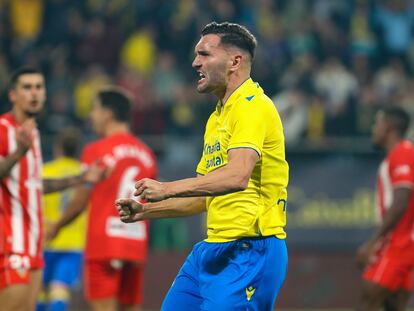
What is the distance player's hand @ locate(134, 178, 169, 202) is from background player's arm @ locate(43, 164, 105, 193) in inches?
138

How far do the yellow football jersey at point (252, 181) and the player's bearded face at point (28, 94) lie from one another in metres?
2.73

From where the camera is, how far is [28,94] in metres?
8.44

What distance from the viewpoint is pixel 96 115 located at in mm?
9859

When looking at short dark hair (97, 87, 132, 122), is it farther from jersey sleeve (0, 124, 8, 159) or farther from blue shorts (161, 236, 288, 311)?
blue shorts (161, 236, 288, 311)

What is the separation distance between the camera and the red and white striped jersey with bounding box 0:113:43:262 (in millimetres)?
8117

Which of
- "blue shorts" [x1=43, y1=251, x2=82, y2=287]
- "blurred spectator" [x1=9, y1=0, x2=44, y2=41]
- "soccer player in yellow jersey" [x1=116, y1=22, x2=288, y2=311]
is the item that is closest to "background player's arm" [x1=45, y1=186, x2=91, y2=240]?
"blue shorts" [x1=43, y1=251, x2=82, y2=287]

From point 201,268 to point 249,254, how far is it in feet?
1.02

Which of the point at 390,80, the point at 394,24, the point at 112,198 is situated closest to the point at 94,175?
the point at 112,198

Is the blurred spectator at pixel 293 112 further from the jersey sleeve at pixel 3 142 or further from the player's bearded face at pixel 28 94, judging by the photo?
the jersey sleeve at pixel 3 142

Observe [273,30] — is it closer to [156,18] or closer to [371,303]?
[156,18]

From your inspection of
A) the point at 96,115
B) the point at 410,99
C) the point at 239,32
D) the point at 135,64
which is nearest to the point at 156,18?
the point at 135,64

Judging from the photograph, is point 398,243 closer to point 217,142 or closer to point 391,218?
point 391,218

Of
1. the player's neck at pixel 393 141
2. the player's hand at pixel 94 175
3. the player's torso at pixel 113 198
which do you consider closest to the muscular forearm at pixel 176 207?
the player's hand at pixel 94 175

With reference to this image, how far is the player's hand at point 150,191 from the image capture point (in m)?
5.34
